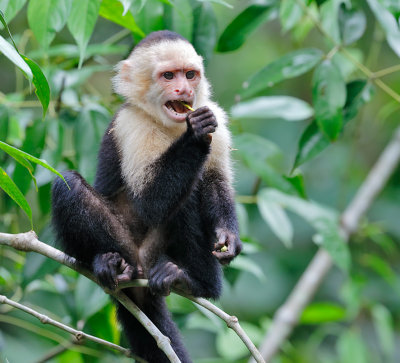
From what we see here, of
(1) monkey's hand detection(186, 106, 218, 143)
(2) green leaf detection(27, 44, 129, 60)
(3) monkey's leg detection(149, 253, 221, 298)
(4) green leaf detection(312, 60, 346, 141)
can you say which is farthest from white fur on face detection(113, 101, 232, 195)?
(2) green leaf detection(27, 44, 129, 60)

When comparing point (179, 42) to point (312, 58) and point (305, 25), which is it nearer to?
point (312, 58)

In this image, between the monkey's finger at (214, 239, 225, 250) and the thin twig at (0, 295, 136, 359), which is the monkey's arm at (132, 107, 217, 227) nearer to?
the monkey's finger at (214, 239, 225, 250)

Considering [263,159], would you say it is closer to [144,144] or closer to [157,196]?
[144,144]

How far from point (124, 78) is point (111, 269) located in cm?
112

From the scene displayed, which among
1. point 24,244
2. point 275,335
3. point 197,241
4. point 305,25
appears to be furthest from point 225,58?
point 24,244

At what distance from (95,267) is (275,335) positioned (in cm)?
187

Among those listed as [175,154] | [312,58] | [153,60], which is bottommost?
[175,154]

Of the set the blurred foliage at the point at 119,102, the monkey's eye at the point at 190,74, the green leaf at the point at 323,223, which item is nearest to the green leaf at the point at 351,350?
the blurred foliage at the point at 119,102

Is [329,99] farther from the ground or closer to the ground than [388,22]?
closer to the ground

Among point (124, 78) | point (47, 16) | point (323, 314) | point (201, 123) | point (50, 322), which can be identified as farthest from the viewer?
point (323, 314)

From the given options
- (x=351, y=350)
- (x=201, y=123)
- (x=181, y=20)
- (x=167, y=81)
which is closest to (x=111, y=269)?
(x=201, y=123)

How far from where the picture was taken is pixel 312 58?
329 cm

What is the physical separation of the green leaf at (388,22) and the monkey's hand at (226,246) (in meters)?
1.19

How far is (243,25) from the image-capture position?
3379mm
